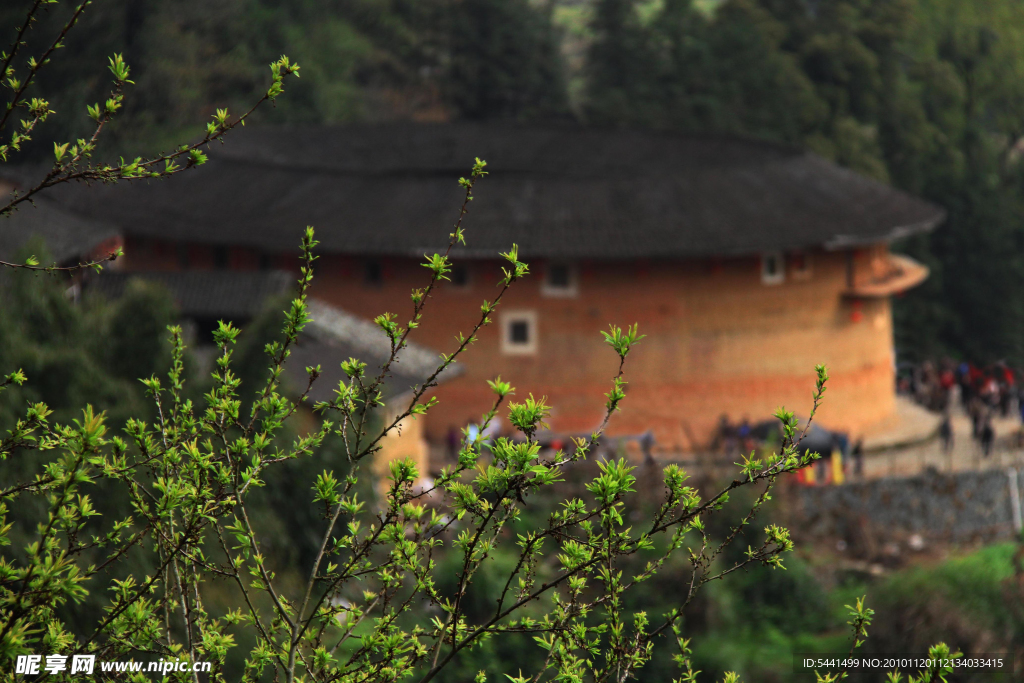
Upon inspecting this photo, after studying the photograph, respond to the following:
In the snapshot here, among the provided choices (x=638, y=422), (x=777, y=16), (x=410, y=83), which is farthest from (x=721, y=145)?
(x=410, y=83)

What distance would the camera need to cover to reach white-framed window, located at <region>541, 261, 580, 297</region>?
24938 mm

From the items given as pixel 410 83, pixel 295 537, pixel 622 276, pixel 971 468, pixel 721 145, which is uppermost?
pixel 410 83

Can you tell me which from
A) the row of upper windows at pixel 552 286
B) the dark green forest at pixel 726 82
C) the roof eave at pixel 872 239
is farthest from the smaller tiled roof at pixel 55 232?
the roof eave at pixel 872 239

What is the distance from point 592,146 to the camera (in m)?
31.6

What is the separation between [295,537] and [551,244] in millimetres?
11729

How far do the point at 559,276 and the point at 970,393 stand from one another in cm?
988

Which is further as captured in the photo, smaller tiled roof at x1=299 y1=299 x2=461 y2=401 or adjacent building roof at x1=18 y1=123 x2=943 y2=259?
adjacent building roof at x1=18 y1=123 x2=943 y2=259

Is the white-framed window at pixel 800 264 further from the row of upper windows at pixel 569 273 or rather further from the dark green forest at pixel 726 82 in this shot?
the dark green forest at pixel 726 82

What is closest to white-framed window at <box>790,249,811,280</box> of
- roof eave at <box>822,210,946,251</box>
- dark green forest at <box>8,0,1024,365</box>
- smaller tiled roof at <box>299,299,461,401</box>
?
roof eave at <box>822,210,946,251</box>

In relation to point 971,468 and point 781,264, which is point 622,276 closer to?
point 781,264

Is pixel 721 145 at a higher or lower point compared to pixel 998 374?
higher

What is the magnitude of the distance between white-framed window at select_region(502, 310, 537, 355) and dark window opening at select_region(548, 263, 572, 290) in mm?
692

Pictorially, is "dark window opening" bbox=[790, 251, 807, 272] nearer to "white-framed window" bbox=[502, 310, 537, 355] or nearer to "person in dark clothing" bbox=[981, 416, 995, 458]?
"person in dark clothing" bbox=[981, 416, 995, 458]

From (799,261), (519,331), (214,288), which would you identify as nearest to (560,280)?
(519,331)
